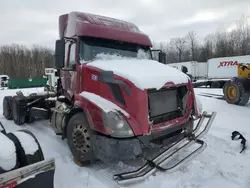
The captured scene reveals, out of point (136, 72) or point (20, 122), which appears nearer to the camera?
point (136, 72)

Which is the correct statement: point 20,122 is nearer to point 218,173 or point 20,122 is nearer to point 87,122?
point 87,122

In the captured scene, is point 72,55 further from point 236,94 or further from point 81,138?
point 236,94

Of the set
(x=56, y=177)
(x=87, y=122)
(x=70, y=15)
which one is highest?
(x=70, y=15)

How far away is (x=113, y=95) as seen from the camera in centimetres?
366

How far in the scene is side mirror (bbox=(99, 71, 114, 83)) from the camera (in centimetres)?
354

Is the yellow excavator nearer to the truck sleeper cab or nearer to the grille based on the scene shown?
the truck sleeper cab

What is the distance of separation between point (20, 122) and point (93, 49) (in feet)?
14.3

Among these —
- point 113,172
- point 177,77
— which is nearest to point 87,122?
point 113,172

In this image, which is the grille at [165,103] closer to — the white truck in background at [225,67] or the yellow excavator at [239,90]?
the yellow excavator at [239,90]

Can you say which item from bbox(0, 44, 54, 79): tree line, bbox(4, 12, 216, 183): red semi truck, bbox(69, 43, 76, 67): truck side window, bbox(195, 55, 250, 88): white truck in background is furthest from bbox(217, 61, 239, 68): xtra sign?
bbox(0, 44, 54, 79): tree line

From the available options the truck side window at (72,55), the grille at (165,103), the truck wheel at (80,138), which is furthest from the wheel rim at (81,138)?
the truck side window at (72,55)

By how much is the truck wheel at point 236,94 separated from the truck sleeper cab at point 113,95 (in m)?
6.37

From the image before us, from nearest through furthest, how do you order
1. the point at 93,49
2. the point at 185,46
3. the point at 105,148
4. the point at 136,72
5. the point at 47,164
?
the point at 47,164
the point at 105,148
the point at 136,72
the point at 93,49
the point at 185,46

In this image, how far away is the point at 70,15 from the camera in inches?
211
